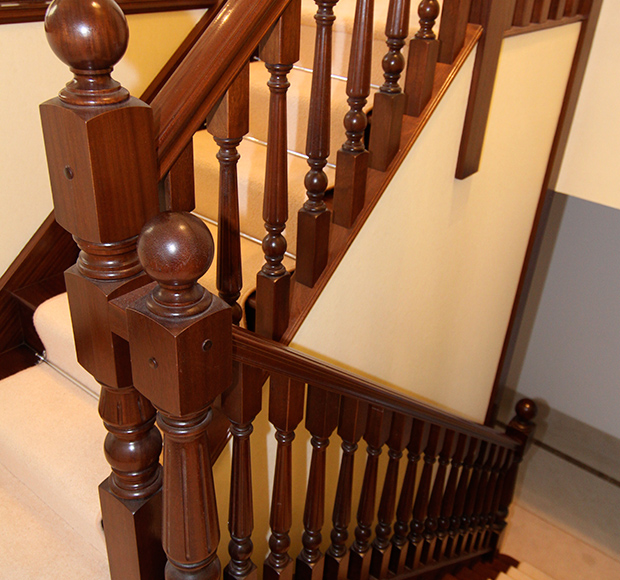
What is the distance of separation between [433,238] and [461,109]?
442 millimetres

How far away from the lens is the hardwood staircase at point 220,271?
0.74 m

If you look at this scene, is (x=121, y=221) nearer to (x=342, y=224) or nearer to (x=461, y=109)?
(x=342, y=224)

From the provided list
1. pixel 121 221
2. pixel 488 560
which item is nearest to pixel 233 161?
pixel 121 221

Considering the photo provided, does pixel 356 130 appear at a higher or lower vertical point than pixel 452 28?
lower

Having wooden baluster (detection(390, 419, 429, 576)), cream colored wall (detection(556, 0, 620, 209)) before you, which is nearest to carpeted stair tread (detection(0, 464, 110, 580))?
wooden baluster (detection(390, 419, 429, 576))

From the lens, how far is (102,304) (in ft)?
2.75

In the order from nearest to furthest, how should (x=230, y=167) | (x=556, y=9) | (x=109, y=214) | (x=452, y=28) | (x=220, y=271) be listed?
1. (x=109, y=214)
2. (x=230, y=167)
3. (x=220, y=271)
4. (x=452, y=28)
5. (x=556, y=9)

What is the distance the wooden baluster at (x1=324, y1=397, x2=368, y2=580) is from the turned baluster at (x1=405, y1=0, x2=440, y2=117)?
81cm

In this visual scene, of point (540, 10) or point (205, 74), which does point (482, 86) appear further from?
point (205, 74)

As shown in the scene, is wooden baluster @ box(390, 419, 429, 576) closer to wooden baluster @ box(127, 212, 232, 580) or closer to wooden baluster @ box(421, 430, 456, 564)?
wooden baluster @ box(421, 430, 456, 564)

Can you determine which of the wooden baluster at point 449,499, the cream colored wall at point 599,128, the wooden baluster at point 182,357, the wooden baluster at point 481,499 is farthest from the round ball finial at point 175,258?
the cream colored wall at point 599,128

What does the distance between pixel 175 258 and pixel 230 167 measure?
418 mm

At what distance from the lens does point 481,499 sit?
2.95 meters

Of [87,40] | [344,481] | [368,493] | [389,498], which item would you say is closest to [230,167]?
[87,40]
